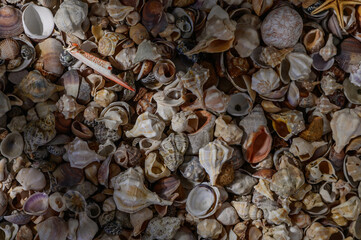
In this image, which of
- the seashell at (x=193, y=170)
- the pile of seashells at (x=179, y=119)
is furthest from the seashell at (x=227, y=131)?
the seashell at (x=193, y=170)

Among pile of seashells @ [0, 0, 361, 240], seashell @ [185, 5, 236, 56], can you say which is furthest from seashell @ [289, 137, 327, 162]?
seashell @ [185, 5, 236, 56]

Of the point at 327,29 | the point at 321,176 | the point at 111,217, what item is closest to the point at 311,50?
the point at 327,29

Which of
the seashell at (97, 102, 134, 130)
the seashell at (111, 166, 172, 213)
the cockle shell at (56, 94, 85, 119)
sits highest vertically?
the cockle shell at (56, 94, 85, 119)

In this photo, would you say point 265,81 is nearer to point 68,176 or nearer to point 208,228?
point 208,228

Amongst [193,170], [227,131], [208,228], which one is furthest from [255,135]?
[208,228]

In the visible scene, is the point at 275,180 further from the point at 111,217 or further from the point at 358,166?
the point at 111,217

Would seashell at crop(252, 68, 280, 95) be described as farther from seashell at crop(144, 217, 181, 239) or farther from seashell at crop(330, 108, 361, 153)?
seashell at crop(144, 217, 181, 239)

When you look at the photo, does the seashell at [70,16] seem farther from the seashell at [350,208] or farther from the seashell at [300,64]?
the seashell at [350,208]
